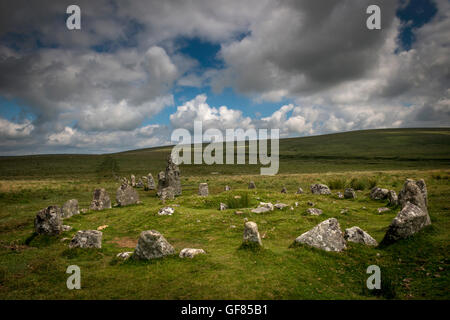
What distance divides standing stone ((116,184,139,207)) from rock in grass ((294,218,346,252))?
69.9 feet

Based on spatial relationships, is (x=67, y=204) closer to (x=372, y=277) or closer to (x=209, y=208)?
(x=209, y=208)

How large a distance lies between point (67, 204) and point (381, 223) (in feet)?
85.8

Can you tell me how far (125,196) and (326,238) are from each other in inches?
889

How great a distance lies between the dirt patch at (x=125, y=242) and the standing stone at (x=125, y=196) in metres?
11.5

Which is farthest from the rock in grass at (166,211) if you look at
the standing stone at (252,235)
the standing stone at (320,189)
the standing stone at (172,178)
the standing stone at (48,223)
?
the standing stone at (320,189)

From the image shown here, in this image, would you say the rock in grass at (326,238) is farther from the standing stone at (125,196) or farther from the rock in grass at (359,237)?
the standing stone at (125,196)

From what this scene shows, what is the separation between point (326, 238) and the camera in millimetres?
11656

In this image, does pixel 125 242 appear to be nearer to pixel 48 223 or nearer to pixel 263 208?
pixel 48 223

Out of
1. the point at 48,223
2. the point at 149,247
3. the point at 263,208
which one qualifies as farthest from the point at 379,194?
the point at 48,223

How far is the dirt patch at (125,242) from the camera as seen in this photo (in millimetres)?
14804

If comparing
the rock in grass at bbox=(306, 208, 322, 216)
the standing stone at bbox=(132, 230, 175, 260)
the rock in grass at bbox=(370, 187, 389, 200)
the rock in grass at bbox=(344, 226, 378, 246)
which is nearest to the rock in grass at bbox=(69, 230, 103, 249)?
the standing stone at bbox=(132, 230, 175, 260)
